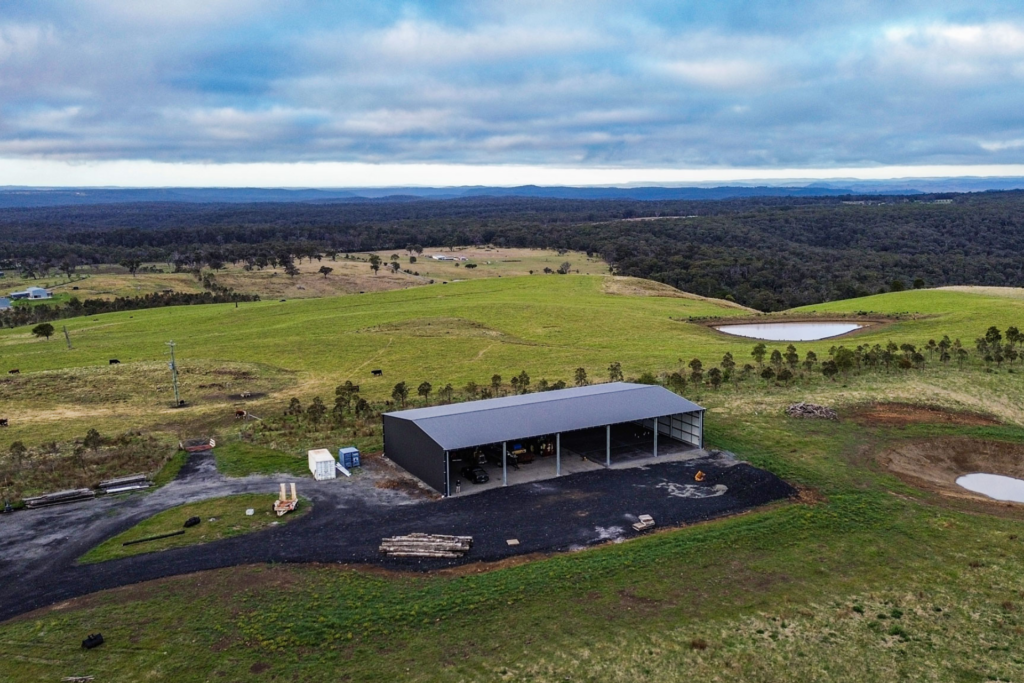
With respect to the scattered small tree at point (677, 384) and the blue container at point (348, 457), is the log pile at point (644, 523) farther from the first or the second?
the scattered small tree at point (677, 384)

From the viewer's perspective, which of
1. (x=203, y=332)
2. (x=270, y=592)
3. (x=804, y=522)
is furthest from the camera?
(x=203, y=332)

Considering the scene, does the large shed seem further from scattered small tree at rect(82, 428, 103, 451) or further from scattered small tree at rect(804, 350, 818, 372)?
scattered small tree at rect(804, 350, 818, 372)

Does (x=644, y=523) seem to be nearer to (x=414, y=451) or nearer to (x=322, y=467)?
(x=414, y=451)

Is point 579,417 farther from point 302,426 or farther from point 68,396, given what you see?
point 68,396

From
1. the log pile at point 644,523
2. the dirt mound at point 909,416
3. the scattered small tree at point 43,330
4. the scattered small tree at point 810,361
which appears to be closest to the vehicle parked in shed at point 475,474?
the log pile at point 644,523

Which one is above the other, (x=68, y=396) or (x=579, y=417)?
(x=579, y=417)

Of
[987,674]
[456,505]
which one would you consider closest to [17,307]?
[456,505]

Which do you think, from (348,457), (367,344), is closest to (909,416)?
(348,457)
